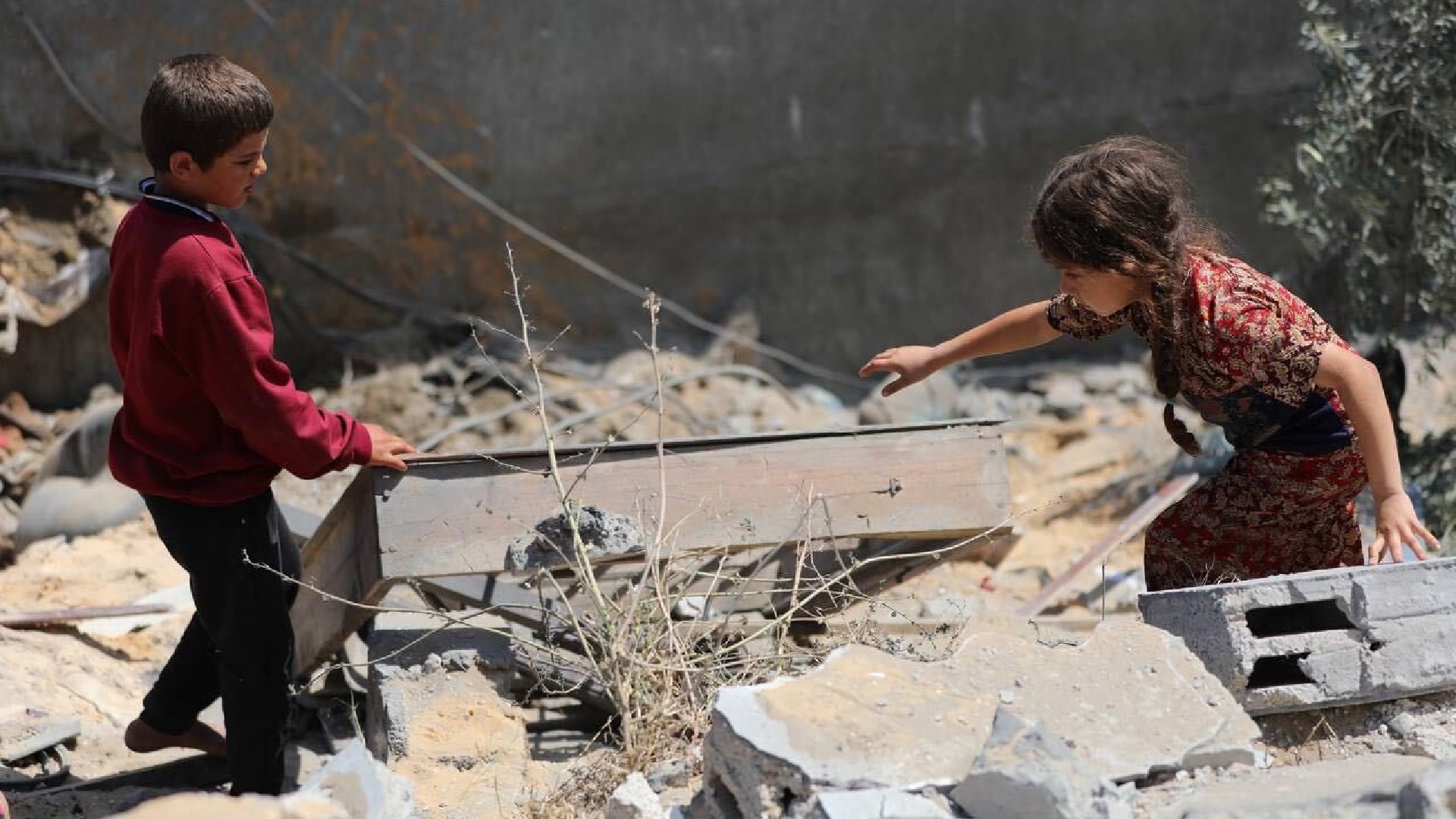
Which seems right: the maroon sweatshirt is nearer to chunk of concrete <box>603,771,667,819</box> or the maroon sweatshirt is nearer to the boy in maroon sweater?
the boy in maroon sweater

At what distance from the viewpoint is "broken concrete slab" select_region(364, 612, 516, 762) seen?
143 inches

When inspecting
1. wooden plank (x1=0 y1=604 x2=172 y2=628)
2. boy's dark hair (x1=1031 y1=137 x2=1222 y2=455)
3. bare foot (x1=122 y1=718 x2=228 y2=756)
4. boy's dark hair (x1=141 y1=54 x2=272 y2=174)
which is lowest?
wooden plank (x1=0 y1=604 x2=172 y2=628)

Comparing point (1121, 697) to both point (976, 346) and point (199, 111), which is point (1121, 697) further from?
point (199, 111)

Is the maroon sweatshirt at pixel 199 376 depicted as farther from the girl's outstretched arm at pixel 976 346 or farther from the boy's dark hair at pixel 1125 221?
the boy's dark hair at pixel 1125 221

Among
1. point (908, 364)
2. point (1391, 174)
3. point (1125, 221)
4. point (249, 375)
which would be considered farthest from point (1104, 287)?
point (1391, 174)

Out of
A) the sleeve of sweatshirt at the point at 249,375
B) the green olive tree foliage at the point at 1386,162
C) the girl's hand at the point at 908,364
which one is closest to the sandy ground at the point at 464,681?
the girl's hand at the point at 908,364

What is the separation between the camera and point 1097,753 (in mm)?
2592

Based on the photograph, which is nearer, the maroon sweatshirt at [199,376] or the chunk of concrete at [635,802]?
the chunk of concrete at [635,802]

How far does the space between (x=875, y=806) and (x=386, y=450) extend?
5.07 ft

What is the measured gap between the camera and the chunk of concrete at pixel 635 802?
2.63 metres

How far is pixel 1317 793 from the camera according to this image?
2.39m

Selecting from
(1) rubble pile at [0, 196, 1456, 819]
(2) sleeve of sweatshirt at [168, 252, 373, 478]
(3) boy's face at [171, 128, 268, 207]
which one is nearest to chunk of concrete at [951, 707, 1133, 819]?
(1) rubble pile at [0, 196, 1456, 819]

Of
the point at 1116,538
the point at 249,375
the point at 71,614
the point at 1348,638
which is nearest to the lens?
the point at 1348,638

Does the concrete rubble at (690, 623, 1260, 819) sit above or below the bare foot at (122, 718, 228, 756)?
above
